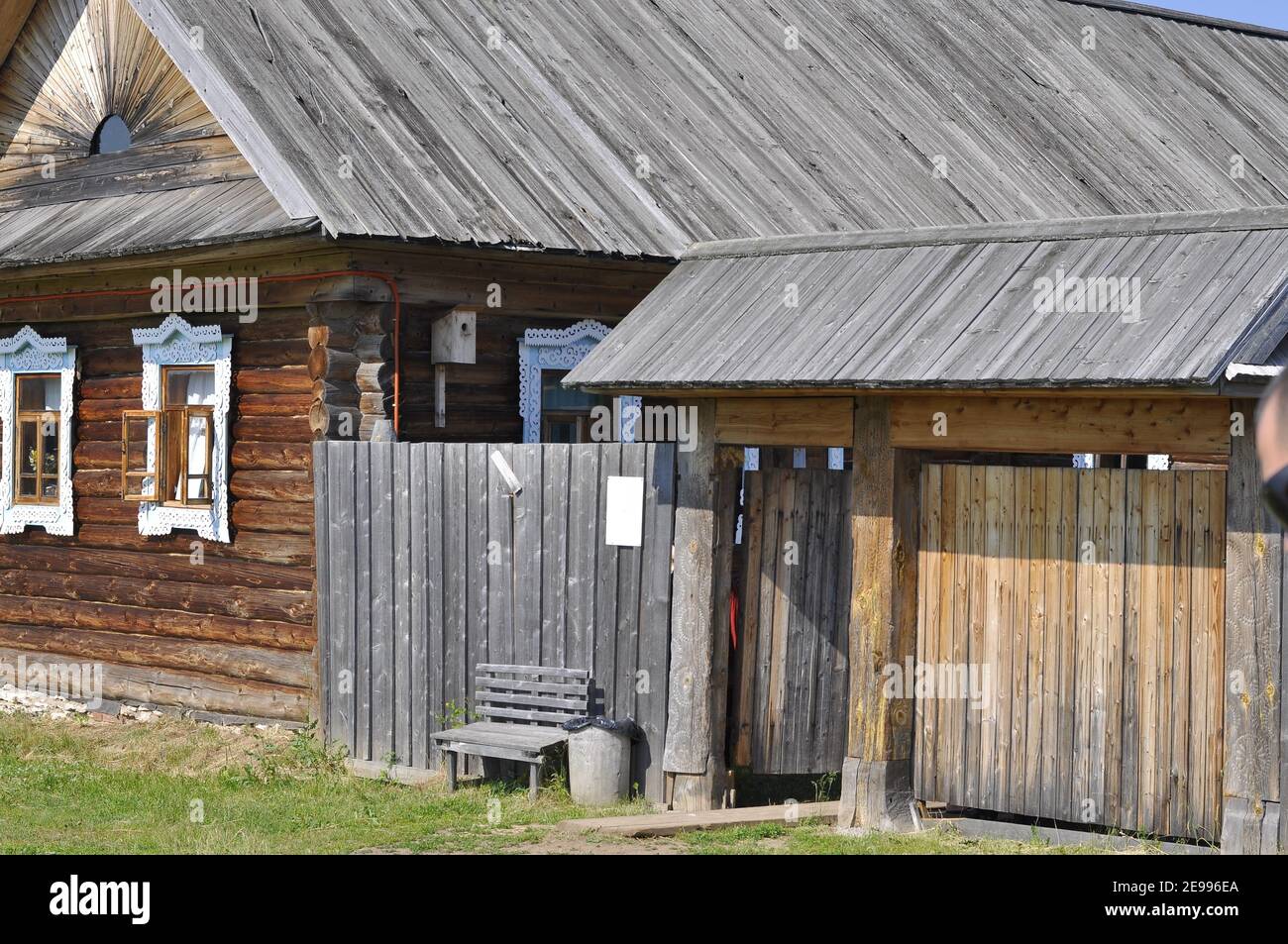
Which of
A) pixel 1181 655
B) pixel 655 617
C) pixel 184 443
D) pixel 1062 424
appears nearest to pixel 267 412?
pixel 184 443

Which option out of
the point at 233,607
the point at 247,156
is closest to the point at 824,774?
the point at 233,607

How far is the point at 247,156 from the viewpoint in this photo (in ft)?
38.2

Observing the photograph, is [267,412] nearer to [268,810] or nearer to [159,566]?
[159,566]

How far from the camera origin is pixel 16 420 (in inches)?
553

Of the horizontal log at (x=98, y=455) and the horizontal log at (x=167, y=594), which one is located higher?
the horizontal log at (x=98, y=455)

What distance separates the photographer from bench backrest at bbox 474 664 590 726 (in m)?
9.52

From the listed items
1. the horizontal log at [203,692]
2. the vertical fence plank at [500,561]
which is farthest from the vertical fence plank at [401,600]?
the horizontal log at [203,692]

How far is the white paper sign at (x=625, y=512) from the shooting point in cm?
929

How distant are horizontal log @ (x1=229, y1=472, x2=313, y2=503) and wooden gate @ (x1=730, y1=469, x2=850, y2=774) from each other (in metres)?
3.69

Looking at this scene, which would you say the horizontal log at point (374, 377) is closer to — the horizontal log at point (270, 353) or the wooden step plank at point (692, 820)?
the horizontal log at point (270, 353)

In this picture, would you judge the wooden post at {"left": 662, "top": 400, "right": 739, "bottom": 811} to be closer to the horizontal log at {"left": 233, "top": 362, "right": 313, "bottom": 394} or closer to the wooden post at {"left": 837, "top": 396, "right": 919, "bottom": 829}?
the wooden post at {"left": 837, "top": 396, "right": 919, "bottom": 829}

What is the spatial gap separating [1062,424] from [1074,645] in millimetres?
1022

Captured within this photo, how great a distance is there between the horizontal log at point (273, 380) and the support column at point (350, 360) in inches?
8.2
